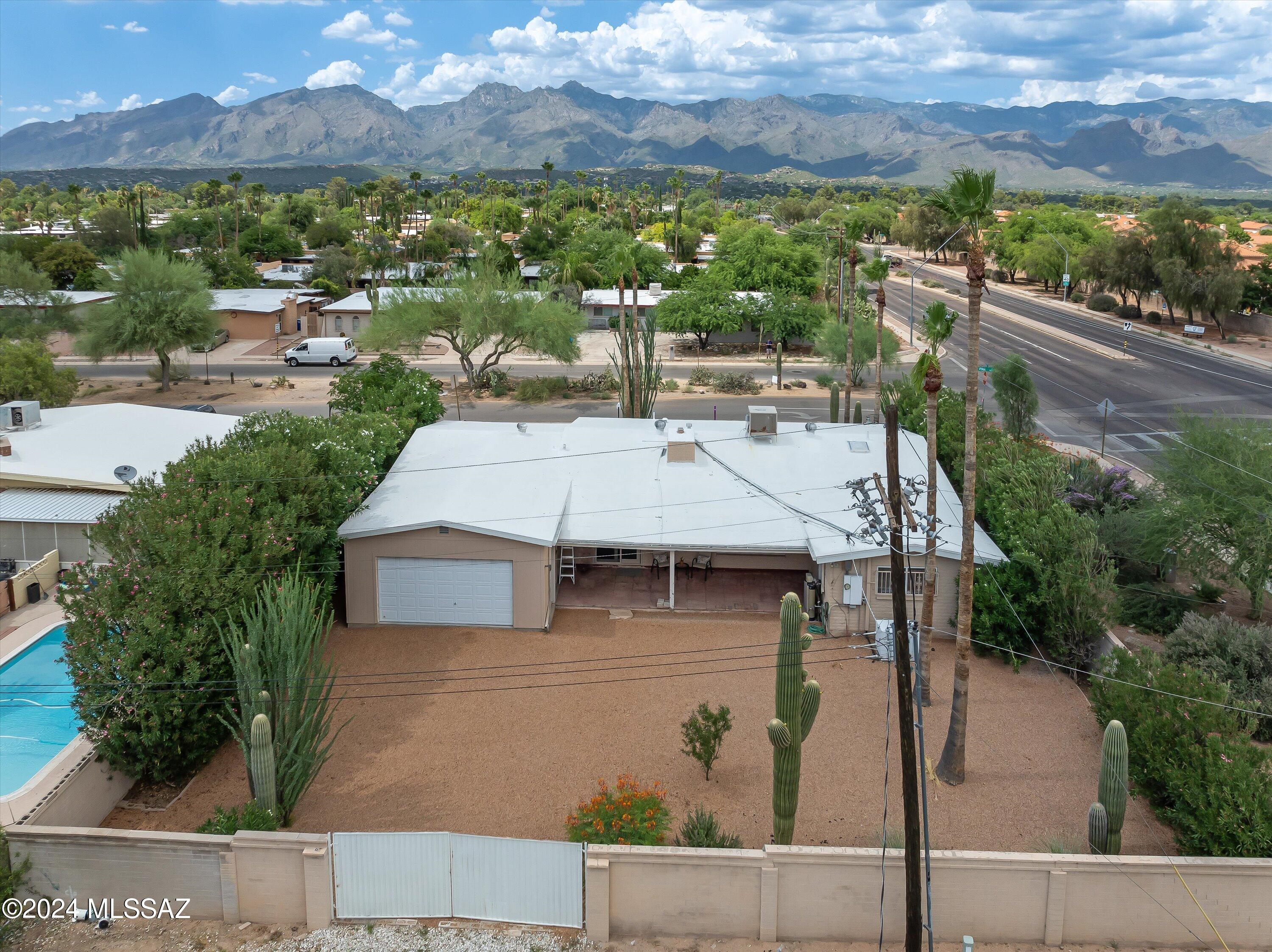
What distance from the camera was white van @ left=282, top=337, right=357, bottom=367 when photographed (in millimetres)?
57375

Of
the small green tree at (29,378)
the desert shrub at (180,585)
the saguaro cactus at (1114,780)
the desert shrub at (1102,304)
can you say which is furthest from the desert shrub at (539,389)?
the desert shrub at (1102,304)

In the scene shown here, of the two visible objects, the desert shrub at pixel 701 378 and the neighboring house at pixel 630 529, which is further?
the desert shrub at pixel 701 378

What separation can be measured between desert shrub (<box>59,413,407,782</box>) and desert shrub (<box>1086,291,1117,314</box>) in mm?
71336

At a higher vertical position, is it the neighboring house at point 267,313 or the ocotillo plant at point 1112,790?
the neighboring house at point 267,313

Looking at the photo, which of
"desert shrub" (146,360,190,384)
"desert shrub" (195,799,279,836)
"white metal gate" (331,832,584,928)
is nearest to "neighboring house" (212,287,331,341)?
"desert shrub" (146,360,190,384)

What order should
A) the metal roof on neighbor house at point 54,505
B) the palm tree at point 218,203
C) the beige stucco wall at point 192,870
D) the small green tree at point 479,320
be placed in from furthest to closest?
1. the palm tree at point 218,203
2. the small green tree at point 479,320
3. the metal roof on neighbor house at point 54,505
4. the beige stucco wall at point 192,870

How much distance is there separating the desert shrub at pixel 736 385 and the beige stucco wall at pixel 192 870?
39383mm

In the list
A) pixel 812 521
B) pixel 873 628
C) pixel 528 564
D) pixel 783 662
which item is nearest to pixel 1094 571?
pixel 873 628

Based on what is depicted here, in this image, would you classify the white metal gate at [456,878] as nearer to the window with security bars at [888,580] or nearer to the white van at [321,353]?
the window with security bars at [888,580]

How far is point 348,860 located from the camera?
44.1 feet

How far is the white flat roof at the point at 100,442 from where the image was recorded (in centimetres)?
2622

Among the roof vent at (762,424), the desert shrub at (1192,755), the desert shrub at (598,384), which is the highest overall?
the roof vent at (762,424)

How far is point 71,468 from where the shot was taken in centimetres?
2666

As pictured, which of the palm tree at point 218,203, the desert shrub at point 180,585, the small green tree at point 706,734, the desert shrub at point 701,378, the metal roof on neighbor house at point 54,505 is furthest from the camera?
the palm tree at point 218,203
